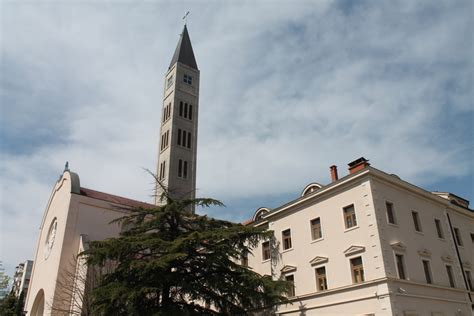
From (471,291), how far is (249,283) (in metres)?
13.0

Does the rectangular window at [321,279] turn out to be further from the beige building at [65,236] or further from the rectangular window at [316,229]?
the beige building at [65,236]

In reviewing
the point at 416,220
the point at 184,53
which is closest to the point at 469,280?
the point at 416,220

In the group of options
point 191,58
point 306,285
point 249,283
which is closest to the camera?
point 249,283

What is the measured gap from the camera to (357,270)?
1903 centimetres

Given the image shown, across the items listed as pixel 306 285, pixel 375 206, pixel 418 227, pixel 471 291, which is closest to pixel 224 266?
pixel 306 285

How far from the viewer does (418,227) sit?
70.5 ft

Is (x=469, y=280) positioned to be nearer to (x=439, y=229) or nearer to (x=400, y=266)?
(x=439, y=229)

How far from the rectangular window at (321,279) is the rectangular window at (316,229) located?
168cm

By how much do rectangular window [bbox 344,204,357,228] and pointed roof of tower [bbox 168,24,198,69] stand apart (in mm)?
47945

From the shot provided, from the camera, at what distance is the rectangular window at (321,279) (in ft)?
66.9

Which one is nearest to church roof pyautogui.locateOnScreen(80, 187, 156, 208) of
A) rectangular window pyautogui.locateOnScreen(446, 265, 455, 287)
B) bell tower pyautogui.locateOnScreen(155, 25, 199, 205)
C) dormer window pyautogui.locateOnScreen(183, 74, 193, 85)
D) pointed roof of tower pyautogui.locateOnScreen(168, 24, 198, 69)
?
bell tower pyautogui.locateOnScreen(155, 25, 199, 205)

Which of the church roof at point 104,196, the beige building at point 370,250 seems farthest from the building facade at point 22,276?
the beige building at point 370,250

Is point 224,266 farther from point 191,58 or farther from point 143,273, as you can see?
point 191,58

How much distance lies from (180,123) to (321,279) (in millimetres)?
40434
